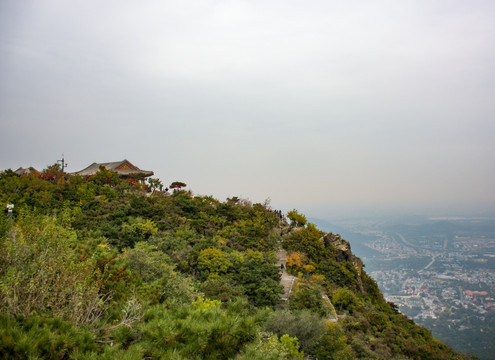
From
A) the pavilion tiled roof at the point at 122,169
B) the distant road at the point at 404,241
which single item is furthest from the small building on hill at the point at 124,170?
the distant road at the point at 404,241

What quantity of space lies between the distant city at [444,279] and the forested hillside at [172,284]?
7.44m

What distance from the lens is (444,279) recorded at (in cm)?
4241

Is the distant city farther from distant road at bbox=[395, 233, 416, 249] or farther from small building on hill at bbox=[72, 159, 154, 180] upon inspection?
small building on hill at bbox=[72, 159, 154, 180]

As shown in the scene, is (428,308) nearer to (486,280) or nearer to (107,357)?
(486,280)

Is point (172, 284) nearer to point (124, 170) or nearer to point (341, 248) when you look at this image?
point (341, 248)

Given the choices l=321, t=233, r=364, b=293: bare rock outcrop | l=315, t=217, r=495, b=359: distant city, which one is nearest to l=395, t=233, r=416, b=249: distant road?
l=315, t=217, r=495, b=359: distant city

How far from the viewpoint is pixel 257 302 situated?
36.1 ft

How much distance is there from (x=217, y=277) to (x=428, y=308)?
29.3m

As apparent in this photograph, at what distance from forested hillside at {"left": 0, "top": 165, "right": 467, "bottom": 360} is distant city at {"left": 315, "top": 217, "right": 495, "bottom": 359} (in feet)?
24.4

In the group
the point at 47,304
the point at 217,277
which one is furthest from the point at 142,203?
the point at 47,304

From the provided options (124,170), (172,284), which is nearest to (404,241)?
(124,170)

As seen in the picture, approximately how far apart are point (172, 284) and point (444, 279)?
4777 cm

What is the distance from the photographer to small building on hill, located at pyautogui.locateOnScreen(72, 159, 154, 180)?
2569cm

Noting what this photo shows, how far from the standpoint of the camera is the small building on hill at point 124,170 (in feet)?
84.3
